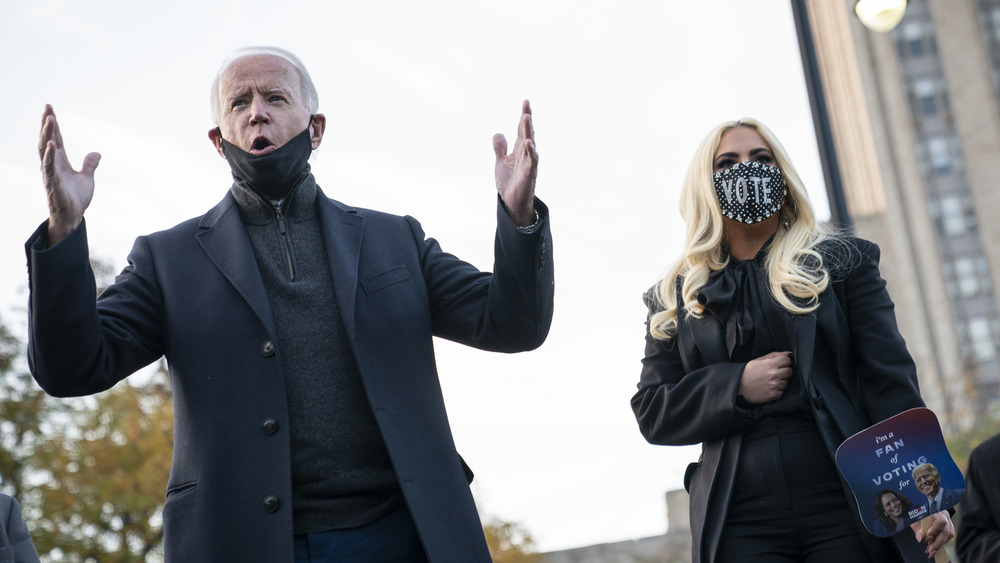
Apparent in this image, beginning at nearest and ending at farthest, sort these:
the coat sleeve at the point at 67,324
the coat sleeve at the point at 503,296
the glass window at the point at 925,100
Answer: the coat sleeve at the point at 67,324 → the coat sleeve at the point at 503,296 → the glass window at the point at 925,100

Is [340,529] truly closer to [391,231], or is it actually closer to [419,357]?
[419,357]

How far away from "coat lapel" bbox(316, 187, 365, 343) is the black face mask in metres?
0.14

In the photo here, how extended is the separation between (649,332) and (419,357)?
135 cm

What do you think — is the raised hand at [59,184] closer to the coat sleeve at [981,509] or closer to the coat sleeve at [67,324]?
the coat sleeve at [67,324]

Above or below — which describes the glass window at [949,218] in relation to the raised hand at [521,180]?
above

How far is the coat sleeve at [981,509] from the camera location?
5.64 meters

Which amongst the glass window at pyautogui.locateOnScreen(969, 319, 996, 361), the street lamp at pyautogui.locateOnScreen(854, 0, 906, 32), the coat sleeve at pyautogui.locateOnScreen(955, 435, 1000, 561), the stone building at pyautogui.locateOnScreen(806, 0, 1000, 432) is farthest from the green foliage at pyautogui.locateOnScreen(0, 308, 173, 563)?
the glass window at pyautogui.locateOnScreen(969, 319, 996, 361)

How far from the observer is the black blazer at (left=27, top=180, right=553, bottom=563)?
10.2ft

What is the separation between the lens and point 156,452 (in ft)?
86.5

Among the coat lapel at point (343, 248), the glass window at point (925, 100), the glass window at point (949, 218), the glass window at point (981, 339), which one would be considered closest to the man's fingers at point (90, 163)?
the coat lapel at point (343, 248)

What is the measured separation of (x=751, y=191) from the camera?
4.53m

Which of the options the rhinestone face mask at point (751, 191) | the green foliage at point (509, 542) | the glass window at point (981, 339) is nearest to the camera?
the rhinestone face mask at point (751, 191)

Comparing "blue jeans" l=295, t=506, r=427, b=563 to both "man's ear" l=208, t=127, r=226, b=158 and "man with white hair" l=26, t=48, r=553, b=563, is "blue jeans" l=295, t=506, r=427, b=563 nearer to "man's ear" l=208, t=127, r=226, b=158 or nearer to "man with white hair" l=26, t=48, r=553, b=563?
"man with white hair" l=26, t=48, r=553, b=563

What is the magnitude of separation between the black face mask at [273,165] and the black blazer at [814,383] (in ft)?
5.19
